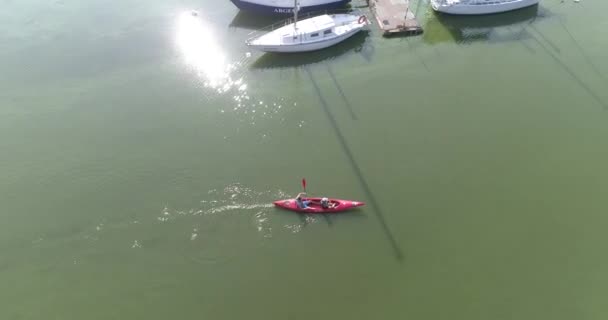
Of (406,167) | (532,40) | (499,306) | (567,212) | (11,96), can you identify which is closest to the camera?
(499,306)

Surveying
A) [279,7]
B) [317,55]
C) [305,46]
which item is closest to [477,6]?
[317,55]

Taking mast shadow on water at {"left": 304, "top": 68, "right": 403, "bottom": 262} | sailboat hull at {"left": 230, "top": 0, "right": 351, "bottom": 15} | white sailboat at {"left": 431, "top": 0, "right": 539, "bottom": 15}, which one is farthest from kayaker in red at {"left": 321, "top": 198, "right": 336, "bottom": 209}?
white sailboat at {"left": 431, "top": 0, "right": 539, "bottom": 15}

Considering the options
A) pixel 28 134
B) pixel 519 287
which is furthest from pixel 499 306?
pixel 28 134

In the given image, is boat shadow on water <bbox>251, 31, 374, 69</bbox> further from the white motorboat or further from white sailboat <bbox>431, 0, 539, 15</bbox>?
white sailboat <bbox>431, 0, 539, 15</bbox>

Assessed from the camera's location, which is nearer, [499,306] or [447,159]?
[499,306]

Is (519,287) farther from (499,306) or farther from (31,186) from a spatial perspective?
(31,186)

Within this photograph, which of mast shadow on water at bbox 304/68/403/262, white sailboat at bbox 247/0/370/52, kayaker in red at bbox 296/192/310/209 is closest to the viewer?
mast shadow on water at bbox 304/68/403/262

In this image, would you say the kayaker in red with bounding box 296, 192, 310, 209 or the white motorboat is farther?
the white motorboat
